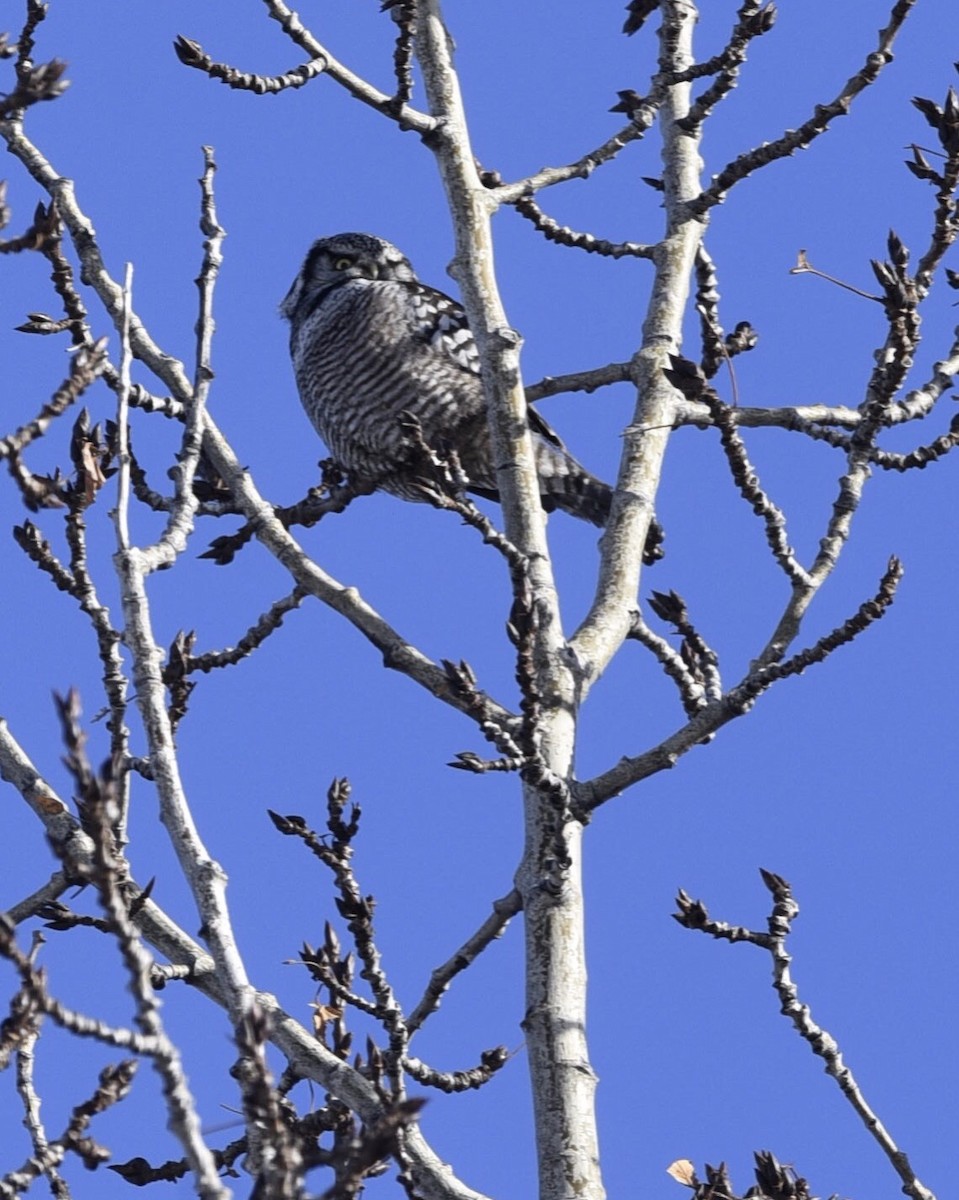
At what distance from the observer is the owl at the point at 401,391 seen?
20.7 ft

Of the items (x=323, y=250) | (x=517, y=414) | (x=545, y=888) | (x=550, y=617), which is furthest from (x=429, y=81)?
(x=323, y=250)

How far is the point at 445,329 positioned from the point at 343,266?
109cm

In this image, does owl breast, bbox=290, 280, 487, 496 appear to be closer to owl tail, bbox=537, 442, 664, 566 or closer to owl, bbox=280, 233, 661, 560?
owl, bbox=280, 233, 661, 560

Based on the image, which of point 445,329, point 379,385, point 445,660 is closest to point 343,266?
point 445,329

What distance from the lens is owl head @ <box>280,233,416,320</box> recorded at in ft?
24.8

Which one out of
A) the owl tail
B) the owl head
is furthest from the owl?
the owl head

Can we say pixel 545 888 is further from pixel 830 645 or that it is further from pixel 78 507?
pixel 78 507

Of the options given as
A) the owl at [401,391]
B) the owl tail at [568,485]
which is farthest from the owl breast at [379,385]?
the owl tail at [568,485]

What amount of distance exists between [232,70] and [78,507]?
1478 millimetres

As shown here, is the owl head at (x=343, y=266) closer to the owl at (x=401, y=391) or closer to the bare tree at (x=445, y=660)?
the owl at (x=401, y=391)

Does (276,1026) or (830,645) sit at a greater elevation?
(830,645)

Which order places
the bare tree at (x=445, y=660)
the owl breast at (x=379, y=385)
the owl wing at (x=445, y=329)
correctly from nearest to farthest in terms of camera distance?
the bare tree at (x=445, y=660) → the owl breast at (x=379, y=385) → the owl wing at (x=445, y=329)

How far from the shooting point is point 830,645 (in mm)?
3152

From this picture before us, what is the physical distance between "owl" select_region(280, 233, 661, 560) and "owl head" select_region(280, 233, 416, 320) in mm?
316
